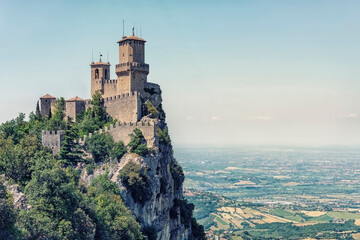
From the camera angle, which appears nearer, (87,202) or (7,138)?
(87,202)

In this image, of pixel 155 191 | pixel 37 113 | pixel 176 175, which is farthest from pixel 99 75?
pixel 155 191

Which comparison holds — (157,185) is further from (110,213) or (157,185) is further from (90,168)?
(110,213)

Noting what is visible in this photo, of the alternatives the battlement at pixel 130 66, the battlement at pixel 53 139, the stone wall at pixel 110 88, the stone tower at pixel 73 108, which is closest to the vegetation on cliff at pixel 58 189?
the battlement at pixel 53 139

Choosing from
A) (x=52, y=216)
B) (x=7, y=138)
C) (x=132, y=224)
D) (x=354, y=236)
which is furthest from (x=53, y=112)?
(x=354, y=236)

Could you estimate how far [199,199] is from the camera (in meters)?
172

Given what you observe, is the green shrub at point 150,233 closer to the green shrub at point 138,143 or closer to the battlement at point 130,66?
the green shrub at point 138,143

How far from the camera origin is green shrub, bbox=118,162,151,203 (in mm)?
47906

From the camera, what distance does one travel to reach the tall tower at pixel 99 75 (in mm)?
59188

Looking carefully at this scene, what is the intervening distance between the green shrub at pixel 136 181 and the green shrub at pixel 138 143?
1.65 m

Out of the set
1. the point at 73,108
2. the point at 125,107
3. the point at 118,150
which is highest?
the point at 73,108

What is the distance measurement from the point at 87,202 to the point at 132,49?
23.4 meters

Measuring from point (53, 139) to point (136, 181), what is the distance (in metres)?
10.3

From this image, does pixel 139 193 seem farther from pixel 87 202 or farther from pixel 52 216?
pixel 52 216

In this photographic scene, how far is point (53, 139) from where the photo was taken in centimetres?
5112
